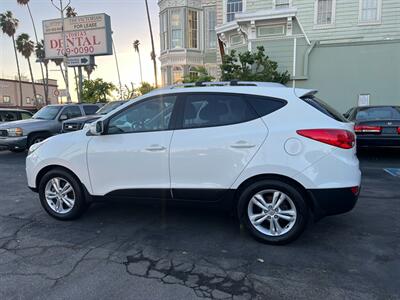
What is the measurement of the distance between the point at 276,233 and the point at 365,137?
18.9 feet

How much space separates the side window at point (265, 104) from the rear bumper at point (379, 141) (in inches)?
222

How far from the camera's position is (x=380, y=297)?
2.66 m

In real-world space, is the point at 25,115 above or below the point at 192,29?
below

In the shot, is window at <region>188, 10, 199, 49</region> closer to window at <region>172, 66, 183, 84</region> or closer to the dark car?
window at <region>172, 66, 183, 84</region>

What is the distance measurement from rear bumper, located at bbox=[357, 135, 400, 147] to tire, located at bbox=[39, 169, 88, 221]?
6919mm

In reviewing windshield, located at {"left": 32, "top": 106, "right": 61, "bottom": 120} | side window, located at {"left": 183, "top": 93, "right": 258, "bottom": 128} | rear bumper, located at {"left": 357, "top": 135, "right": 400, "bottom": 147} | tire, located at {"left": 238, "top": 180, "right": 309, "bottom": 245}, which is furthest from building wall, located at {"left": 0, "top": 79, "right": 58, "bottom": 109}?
tire, located at {"left": 238, "top": 180, "right": 309, "bottom": 245}

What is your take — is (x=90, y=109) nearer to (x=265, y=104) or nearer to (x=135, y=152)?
(x=135, y=152)

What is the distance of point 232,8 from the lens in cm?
1670

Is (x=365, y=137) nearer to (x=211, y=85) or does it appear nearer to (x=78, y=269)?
(x=211, y=85)

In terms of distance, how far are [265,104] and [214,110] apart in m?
0.59

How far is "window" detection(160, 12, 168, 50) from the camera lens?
25.0m

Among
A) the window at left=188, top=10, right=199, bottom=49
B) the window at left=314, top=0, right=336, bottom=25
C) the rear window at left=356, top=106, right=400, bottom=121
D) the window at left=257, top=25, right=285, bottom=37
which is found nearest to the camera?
the rear window at left=356, top=106, right=400, bottom=121

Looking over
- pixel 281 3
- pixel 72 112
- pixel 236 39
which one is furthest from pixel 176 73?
pixel 72 112

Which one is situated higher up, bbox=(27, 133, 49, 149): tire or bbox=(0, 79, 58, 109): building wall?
bbox=(0, 79, 58, 109): building wall
